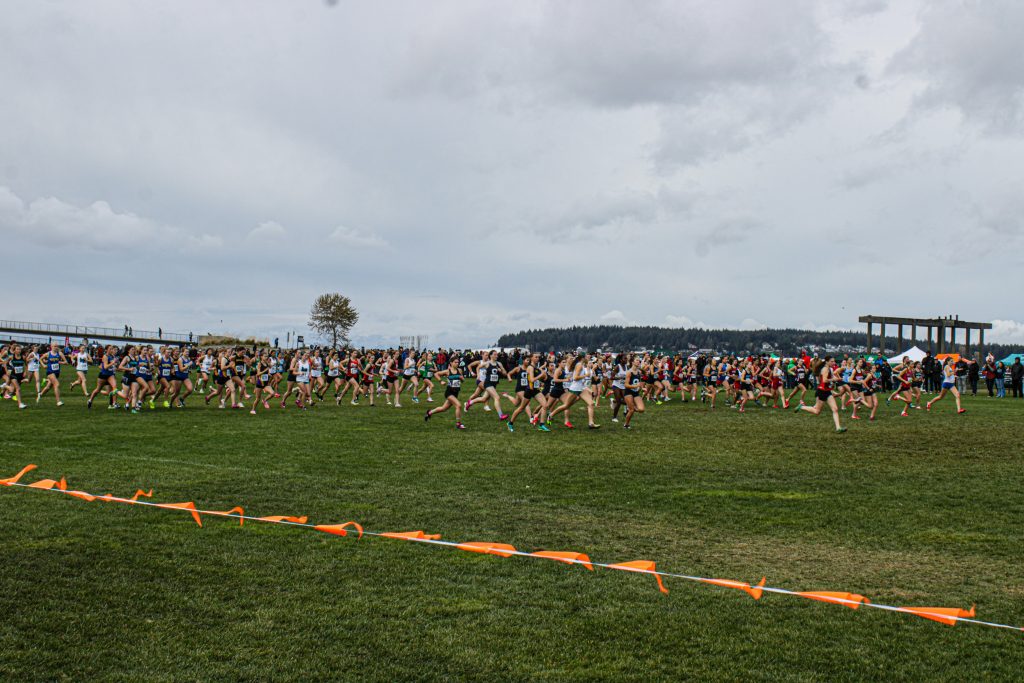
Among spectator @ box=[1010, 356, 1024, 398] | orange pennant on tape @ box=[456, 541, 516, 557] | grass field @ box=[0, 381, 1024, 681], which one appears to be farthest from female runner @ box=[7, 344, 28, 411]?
spectator @ box=[1010, 356, 1024, 398]

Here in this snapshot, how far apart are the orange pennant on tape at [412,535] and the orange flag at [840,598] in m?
3.30

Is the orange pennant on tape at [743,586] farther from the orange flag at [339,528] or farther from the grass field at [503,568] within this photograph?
the orange flag at [339,528]

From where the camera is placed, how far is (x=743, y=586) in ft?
18.4

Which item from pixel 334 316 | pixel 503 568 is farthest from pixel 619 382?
pixel 334 316

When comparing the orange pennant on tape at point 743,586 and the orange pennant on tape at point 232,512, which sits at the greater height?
the orange pennant on tape at point 743,586

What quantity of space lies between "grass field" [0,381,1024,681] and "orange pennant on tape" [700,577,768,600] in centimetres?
13

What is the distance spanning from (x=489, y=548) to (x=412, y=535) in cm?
87

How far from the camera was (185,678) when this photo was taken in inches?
161

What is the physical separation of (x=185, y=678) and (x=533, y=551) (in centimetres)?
336

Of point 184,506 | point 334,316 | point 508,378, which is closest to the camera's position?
point 184,506

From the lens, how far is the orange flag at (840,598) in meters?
5.41

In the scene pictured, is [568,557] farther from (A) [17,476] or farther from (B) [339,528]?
(A) [17,476]

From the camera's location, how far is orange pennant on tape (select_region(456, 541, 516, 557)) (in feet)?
21.6

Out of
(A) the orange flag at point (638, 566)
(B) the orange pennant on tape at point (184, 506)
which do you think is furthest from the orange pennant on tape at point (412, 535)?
(B) the orange pennant on tape at point (184, 506)
